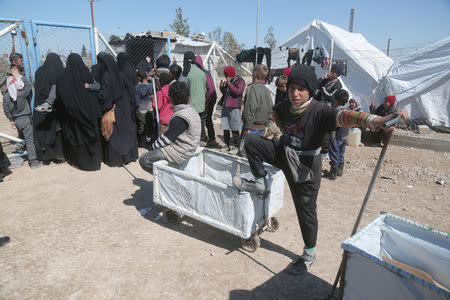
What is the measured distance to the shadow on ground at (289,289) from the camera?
261 centimetres

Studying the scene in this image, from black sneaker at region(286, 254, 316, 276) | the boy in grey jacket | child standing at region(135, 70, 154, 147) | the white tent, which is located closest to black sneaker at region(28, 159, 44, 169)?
the boy in grey jacket

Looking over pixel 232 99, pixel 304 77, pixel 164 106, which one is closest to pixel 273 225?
pixel 304 77

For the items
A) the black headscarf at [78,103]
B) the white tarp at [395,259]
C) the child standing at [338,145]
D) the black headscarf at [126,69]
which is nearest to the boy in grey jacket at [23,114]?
the black headscarf at [78,103]

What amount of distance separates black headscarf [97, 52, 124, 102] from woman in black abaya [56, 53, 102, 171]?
25 centimetres

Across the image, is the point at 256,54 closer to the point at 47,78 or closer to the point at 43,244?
the point at 47,78

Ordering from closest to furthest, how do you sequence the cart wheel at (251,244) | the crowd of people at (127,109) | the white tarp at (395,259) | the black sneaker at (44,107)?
the white tarp at (395,259) → the cart wheel at (251,244) → the crowd of people at (127,109) → the black sneaker at (44,107)

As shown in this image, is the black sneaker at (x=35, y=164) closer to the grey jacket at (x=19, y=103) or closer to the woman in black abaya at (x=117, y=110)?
the grey jacket at (x=19, y=103)

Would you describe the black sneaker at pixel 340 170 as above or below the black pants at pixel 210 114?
below

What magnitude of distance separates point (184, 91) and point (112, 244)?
1.86m

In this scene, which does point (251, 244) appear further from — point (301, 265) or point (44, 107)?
point (44, 107)

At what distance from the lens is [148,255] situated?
3.13 metres

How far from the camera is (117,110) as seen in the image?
18.0 ft

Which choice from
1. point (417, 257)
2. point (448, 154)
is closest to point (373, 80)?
point (448, 154)

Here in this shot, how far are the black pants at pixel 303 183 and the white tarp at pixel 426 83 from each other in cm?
760
